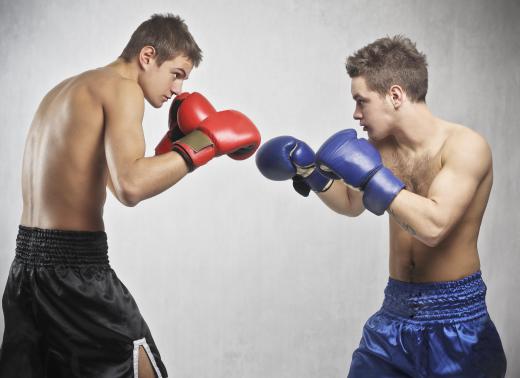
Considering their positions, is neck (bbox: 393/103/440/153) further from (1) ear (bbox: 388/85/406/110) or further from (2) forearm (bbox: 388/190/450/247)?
(2) forearm (bbox: 388/190/450/247)

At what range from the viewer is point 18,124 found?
3650 millimetres

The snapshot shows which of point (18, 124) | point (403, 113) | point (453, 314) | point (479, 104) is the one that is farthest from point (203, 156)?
point (479, 104)

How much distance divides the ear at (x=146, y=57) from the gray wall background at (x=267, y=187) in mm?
1449

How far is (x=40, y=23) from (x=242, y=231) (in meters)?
1.68

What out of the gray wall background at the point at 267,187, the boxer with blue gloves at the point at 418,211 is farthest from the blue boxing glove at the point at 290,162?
the gray wall background at the point at 267,187

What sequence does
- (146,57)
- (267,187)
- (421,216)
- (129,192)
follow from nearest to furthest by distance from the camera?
(129,192)
(421,216)
(146,57)
(267,187)

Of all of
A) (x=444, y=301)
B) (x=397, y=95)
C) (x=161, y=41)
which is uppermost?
(x=161, y=41)

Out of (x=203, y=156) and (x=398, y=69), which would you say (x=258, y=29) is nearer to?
(x=398, y=69)

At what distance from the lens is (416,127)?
2395 mm

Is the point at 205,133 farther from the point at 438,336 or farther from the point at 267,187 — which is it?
the point at 267,187

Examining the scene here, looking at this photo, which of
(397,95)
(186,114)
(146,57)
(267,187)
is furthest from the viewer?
(267,187)

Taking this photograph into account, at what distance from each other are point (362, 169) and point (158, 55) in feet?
2.78

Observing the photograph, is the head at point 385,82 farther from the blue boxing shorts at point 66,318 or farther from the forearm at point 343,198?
the blue boxing shorts at point 66,318

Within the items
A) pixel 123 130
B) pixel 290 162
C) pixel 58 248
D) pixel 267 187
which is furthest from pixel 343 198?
pixel 267 187
